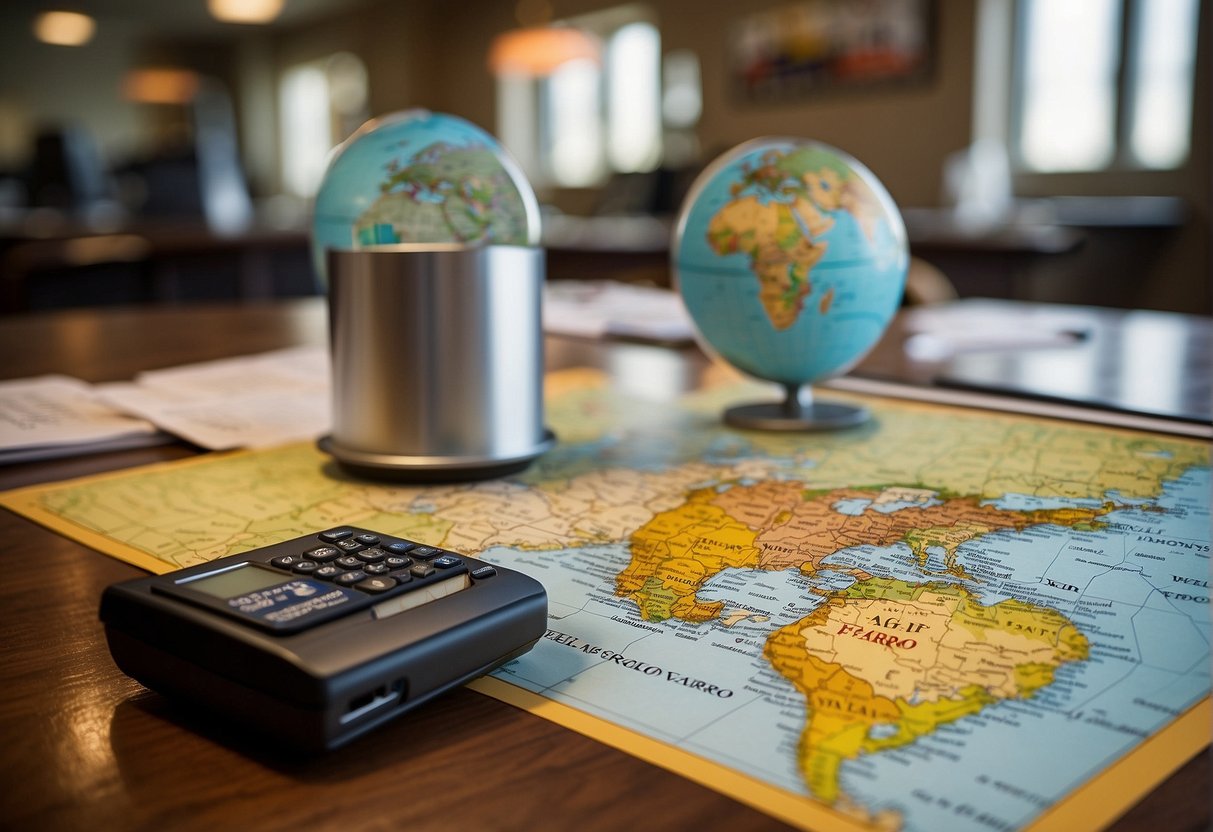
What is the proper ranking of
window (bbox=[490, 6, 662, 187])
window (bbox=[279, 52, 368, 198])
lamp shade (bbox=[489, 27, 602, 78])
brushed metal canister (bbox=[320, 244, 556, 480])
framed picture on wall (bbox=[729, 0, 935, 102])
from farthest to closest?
window (bbox=[279, 52, 368, 198]) < window (bbox=[490, 6, 662, 187]) < lamp shade (bbox=[489, 27, 602, 78]) < framed picture on wall (bbox=[729, 0, 935, 102]) < brushed metal canister (bbox=[320, 244, 556, 480])

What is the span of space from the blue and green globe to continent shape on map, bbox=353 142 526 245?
19 centimetres

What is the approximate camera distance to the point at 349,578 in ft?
1.33

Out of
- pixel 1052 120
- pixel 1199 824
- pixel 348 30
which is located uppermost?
pixel 348 30

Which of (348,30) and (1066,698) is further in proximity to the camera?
(348,30)

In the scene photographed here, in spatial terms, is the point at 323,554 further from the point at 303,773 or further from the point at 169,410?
the point at 169,410

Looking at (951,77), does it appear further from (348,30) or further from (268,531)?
(348,30)

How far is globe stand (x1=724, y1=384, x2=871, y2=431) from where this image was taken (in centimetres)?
81

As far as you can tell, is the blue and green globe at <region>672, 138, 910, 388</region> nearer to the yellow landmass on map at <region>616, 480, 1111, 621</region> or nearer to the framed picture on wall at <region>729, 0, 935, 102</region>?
the yellow landmass on map at <region>616, 480, 1111, 621</region>

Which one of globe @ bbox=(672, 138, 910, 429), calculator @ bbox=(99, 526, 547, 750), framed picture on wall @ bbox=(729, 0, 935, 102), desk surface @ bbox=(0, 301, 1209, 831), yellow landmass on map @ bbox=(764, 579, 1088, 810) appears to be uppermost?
framed picture on wall @ bbox=(729, 0, 935, 102)

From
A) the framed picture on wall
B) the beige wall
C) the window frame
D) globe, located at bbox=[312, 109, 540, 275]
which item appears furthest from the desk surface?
the framed picture on wall

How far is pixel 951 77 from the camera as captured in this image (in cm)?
532

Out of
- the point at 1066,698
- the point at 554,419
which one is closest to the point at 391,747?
the point at 1066,698

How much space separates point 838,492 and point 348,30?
Result: 1070 centimetres

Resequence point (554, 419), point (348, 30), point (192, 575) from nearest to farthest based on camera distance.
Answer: point (192, 575) < point (554, 419) < point (348, 30)
